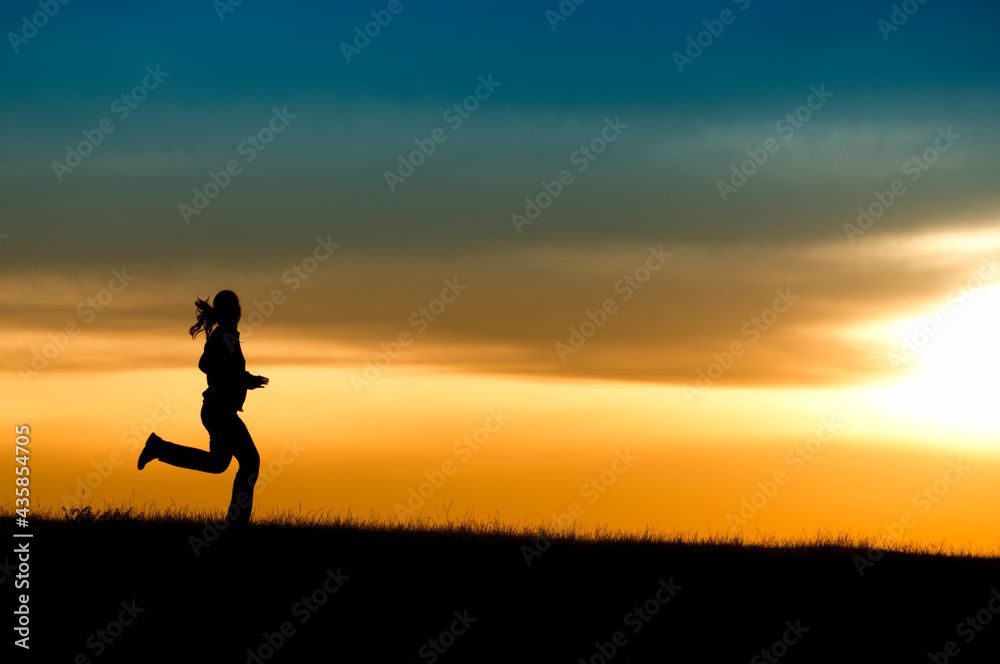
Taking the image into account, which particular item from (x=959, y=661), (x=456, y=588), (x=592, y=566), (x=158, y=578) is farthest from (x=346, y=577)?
(x=959, y=661)

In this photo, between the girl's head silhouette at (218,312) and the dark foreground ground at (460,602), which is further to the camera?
→ the girl's head silhouette at (218,312)

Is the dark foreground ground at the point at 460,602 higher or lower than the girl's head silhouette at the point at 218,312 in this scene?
lower

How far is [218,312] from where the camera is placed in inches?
514

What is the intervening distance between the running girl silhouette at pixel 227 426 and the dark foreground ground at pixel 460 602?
62 cm

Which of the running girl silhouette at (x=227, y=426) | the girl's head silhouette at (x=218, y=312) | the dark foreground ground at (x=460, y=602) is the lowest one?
the dark foreground ground at (x=460, y=602)

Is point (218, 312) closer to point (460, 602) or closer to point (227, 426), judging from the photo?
point (227, 426)

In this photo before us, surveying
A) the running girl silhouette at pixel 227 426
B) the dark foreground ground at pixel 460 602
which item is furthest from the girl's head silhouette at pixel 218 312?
the dark foreground ground at pixel 460 602

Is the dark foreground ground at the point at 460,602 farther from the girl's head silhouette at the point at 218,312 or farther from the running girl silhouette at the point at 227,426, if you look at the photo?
the girl's head silhouette at the point at 218,312

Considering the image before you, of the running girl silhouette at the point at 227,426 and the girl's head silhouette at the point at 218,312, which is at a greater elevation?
the girl's head silhouette at the point at 218,312

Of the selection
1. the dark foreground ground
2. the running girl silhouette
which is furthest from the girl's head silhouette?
the dark foreground ground

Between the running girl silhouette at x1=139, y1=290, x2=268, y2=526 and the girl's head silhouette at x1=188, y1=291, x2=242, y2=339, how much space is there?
0.21 m

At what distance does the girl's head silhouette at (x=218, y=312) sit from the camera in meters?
13.0

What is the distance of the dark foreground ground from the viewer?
9.98 metres

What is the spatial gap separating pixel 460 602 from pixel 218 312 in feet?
16.0
